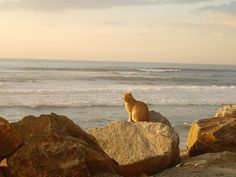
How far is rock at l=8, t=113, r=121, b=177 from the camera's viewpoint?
5.70 meters

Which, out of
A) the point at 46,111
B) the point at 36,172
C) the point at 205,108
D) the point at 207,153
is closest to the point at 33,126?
the point at 36,172

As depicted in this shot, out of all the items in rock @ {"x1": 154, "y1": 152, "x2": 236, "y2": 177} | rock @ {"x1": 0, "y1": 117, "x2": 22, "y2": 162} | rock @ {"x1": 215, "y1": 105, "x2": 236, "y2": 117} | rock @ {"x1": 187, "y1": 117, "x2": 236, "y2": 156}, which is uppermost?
rock @ {"x1": 0, "y1": 117, "x2": 22, "y2": 162}

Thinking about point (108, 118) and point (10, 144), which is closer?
point (10, 144)

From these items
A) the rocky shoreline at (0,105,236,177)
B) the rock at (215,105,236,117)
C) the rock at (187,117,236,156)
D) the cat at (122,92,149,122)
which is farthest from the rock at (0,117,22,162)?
the rock at (215,105,236,117)

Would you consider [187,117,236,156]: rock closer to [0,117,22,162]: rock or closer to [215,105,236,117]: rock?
[215,105,236,117]: rock

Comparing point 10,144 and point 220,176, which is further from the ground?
point 10,144

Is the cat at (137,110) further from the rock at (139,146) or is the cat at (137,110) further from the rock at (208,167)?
the rock at (208,167)

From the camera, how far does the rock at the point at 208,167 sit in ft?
21.0

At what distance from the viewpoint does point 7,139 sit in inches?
224

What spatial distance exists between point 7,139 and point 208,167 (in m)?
3.19

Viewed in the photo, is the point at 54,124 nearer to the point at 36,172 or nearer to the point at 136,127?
the point at 36,172

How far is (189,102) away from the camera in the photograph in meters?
23.1

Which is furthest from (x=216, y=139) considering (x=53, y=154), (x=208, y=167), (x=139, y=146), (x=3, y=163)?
(x=3, y=163)

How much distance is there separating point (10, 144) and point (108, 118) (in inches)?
431
